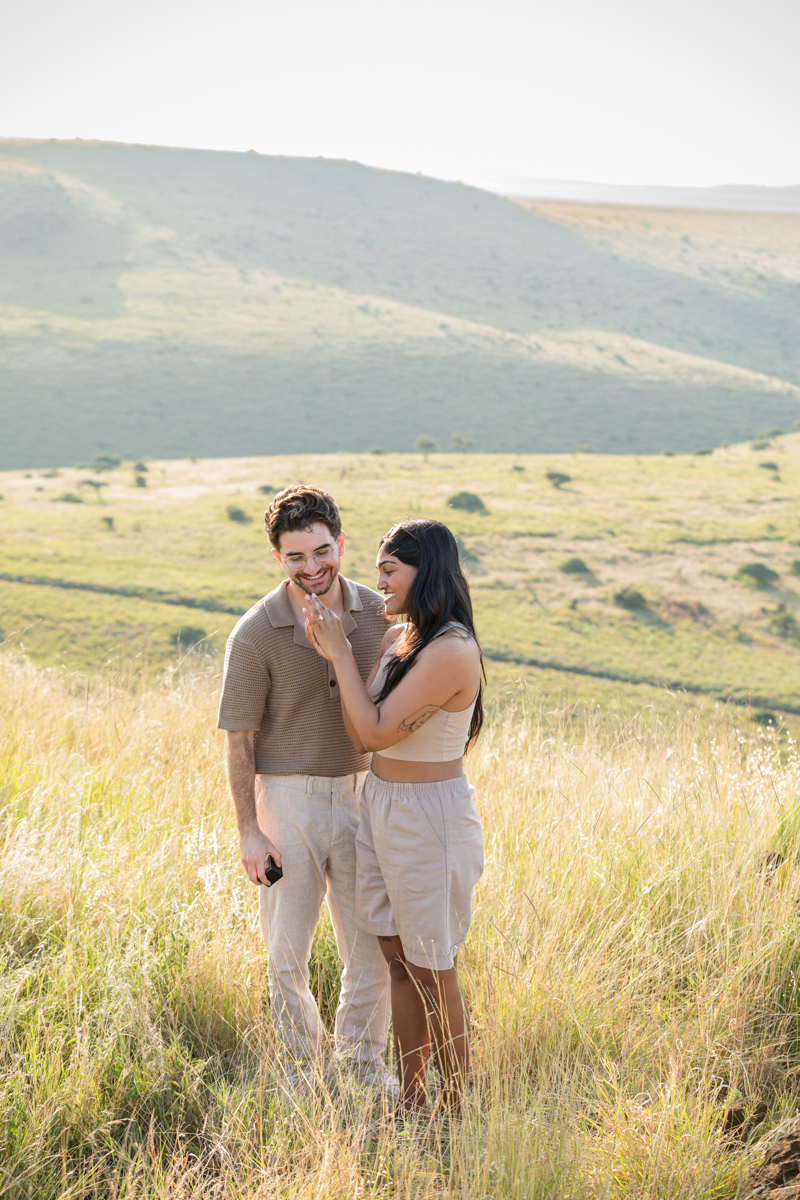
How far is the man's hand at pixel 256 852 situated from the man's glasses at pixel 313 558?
3.23 ft

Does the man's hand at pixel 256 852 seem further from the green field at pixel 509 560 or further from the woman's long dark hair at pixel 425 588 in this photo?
the green field at pixel 509 560

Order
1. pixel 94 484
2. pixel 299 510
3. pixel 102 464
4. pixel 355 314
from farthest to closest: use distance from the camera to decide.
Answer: pixel 355 314
pixel 102 464
pixel 94 484
pixel 299 510

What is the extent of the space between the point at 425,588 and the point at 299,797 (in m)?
0.98

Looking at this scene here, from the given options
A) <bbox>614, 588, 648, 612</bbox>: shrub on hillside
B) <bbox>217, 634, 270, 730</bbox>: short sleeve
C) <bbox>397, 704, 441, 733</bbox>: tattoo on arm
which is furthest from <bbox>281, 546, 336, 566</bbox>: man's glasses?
<bbox>614, 588, 648, 612</bbox>: shrub on hillside

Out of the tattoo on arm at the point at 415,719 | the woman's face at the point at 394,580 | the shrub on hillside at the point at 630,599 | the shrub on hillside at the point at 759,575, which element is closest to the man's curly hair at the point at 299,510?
the woman's face at the point at 394,580

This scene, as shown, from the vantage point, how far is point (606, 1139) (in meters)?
2.69

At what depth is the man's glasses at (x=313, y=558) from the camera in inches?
120

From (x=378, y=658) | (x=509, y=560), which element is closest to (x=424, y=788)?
(x=378, y=658)

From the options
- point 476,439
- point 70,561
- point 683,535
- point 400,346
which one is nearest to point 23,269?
point 400,346

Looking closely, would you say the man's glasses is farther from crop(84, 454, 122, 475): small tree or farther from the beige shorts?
crop(84, 454, 122, 475): small tree

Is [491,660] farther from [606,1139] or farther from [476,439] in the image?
[476,439]

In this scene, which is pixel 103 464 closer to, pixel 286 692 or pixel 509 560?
pixel 509 560

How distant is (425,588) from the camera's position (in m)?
2.86

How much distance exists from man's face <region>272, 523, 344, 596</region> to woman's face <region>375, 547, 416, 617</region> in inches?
8.3
